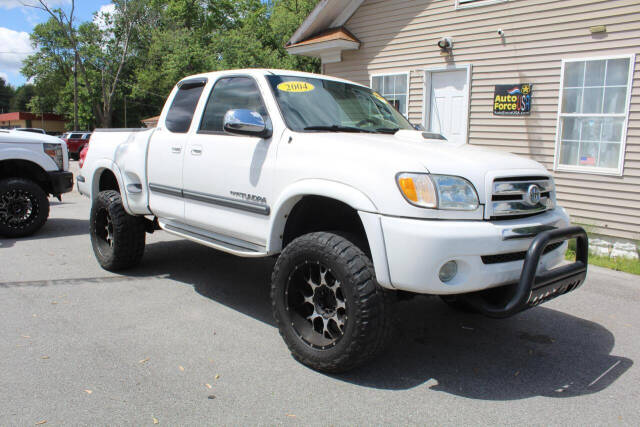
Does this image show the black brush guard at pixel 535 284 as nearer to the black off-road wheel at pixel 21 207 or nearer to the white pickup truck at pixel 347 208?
the white pickup truck at pixel 347 208

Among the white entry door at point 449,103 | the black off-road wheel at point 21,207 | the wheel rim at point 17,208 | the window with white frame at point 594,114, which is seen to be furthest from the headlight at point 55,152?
the window with white frame at point 594,114

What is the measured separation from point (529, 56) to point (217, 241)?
6480 mm

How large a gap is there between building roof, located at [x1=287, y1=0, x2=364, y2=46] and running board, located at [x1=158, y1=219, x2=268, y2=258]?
24.3 feet

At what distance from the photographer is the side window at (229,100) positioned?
13.5 ft

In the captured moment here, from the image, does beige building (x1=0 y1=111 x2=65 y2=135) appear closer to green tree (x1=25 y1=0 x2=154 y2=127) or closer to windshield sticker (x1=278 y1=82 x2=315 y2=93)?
green tree (x1=25 y1=0 x2=154 y2=127)

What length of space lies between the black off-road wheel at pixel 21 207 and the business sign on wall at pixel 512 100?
24.5 feet

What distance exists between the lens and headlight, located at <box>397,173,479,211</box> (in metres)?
2.92

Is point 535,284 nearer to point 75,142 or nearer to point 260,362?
point 260,362

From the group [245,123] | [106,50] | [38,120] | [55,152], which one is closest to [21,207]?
[55,152]

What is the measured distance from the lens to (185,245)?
7035 mm

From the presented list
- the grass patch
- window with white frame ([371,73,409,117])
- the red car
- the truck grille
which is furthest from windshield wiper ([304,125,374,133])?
the red car

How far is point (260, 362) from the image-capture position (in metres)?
3.50

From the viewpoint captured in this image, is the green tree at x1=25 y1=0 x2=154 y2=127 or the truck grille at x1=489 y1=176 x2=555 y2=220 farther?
the green tree at x1=25 y1=0 x2=154 y2=127

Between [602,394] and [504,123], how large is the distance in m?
6.29
